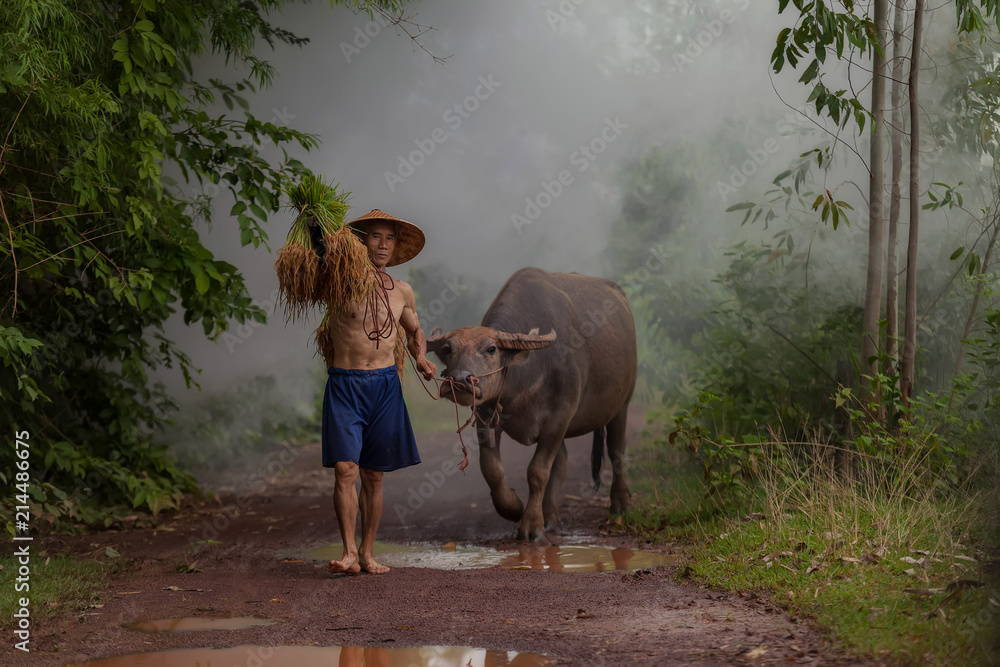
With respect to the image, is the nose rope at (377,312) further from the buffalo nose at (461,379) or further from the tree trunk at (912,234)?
the tree trunk at (912,234)

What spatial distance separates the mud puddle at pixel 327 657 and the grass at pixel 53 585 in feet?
2.26

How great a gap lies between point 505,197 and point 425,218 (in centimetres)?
141

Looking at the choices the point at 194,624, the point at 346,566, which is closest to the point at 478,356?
the point at 346,566

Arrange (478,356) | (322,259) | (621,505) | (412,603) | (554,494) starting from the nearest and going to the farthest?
(412,603) → (322,259) → (478,356) → (554,494) → (621,505)

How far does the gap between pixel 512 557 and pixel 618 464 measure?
6.41 ft

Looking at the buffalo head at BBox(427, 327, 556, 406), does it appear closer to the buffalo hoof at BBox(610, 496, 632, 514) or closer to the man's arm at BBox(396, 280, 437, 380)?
the man's arm at BBox(396, 280, 437, 380)

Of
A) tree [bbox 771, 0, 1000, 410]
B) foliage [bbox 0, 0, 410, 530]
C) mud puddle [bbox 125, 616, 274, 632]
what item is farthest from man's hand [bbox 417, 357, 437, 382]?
tree [bbox 771, 0, 1000, 410]

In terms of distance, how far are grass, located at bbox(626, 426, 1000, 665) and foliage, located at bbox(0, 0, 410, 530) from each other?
3556 mm

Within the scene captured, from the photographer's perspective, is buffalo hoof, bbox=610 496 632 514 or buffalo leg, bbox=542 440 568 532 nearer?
buffalo leg, bbox=542 440 568 532

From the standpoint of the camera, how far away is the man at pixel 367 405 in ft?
16.3

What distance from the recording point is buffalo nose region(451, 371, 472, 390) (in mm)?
5691

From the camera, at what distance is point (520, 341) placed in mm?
6031

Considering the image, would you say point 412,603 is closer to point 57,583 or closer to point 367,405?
point 367,405

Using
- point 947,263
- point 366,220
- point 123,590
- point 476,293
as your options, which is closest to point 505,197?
point 476,293
